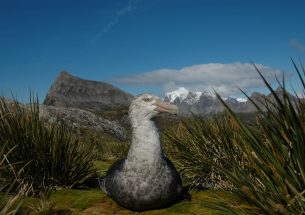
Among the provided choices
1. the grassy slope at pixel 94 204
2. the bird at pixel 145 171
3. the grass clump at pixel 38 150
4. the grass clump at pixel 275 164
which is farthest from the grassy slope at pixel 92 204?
the grass clump at pixel 275 164

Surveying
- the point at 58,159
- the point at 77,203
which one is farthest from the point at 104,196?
the point at 58,159

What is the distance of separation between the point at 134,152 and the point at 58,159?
2.18m

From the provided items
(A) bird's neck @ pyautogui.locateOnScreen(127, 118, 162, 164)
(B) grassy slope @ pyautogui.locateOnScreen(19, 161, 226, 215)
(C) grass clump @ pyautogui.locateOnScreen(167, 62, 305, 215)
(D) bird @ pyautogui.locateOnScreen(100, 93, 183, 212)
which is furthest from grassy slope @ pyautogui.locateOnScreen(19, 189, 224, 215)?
(C) grass clump @ pyautogui.locateOnScreen(167, 62, 305, 215)

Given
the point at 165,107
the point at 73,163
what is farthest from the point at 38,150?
the point at 165,107

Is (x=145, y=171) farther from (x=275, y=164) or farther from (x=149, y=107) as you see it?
(x=275, y=164)

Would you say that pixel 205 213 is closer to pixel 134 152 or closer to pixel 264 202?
pixel 134 152

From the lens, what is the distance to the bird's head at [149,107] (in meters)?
→ 6.23

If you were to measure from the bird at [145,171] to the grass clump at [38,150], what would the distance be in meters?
1.66

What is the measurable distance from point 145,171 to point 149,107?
99 cm

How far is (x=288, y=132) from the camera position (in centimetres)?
332

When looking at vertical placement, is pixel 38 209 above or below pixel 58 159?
below

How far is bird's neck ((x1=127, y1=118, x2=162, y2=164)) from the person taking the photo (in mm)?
5848

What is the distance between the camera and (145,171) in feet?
19.1

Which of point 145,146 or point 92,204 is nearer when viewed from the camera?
point 145,146
